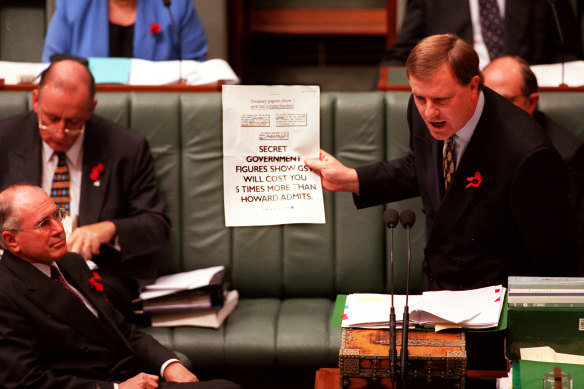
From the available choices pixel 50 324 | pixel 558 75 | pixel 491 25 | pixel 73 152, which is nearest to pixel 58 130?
pixel 73 152

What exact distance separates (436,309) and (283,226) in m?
1.45

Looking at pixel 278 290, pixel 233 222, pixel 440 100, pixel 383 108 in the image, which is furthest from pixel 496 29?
pixel 233 222

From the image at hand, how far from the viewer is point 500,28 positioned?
4375mm

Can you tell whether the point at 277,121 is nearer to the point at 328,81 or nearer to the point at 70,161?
the point at 70,161

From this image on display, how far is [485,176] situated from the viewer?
254 centimetres

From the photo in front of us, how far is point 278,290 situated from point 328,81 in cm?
334

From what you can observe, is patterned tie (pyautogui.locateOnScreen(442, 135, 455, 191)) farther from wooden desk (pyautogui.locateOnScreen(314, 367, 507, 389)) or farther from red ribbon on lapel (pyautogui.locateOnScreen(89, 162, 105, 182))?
red ribbon on lapel (pyautogui.locateOnScreen(89, 162, 105, 182))

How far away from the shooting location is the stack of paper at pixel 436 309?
7.23 ft

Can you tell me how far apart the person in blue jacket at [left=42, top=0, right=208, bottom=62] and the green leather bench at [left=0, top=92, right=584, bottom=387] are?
0.83 metres

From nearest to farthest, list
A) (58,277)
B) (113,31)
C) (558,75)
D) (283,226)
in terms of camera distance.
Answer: (58,277)
(283,226)
(558,75)
(113,31)

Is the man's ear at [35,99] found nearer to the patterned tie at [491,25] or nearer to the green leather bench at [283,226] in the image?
the green leather bench at [283,226]

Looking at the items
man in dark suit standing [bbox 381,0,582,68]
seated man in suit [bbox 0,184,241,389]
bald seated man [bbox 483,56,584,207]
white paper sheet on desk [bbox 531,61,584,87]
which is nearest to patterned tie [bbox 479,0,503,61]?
man in dark suit standing [bbox 381,0,582,68]

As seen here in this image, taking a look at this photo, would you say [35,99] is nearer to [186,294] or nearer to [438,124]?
[186,294]

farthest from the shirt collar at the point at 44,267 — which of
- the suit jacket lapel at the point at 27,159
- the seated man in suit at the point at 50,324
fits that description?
the suit jacket lapel at the point at 27,159
